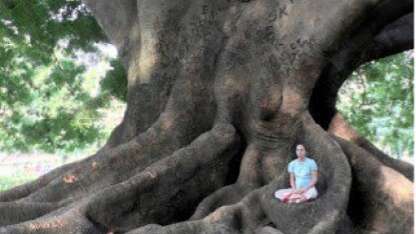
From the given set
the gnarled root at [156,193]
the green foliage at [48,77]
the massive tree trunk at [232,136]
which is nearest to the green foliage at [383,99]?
the green foliage at [48,77]

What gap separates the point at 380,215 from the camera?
4.38 metres

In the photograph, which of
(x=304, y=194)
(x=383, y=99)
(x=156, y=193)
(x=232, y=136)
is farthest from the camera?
(x=383, y=99)

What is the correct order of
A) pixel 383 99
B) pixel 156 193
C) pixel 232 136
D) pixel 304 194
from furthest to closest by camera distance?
pixel 383 99 < pixel 232 136 < pixel 156 193 < pixel 304 194

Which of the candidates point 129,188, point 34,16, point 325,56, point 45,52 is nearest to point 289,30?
point 325,56

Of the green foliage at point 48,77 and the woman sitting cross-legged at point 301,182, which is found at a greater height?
the green foliage at point 48,77

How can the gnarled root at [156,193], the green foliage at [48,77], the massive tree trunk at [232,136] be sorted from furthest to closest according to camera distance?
the green foliage at [48,77], the massive tree trunk at [232,136], the gnarled root at [156,193]

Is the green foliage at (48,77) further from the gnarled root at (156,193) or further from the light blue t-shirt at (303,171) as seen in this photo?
the light blue t-shirt at (303,171)

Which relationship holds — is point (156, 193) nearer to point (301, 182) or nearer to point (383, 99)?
point (301, 182)

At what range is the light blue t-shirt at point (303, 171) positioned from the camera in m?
4.13

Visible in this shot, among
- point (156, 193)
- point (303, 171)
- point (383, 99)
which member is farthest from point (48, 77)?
point (303, 171)

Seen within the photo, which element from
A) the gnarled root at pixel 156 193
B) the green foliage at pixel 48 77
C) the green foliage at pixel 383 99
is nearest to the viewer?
the gnarled root at pixel 156 193

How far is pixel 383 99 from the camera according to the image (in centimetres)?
1048

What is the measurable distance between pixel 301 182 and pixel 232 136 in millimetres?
964

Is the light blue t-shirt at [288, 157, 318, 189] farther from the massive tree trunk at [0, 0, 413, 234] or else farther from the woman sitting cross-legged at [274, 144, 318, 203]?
the massive tree trunk at [0, 0, 413, 234]
